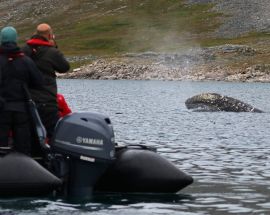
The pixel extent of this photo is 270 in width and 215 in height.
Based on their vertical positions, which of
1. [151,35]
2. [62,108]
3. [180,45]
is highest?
[62,108]

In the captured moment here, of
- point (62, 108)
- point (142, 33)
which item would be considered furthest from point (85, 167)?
point (142, 33)

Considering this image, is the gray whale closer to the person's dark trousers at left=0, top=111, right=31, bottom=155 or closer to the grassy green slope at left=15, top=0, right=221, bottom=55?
the person's dark trousers at left=0, top=111, right=31, bottom=155

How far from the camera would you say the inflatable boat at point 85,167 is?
60.0 feet

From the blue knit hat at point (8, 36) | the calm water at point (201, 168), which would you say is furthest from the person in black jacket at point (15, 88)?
the calm water at point (201, 168)

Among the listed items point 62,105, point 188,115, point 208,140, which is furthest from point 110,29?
point 62,105

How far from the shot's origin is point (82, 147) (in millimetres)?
18734

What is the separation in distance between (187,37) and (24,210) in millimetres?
165590

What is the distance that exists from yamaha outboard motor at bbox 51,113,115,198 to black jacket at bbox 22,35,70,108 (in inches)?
30.9

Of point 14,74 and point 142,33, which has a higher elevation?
point 14,74

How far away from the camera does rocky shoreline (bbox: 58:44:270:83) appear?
14500 centimetres

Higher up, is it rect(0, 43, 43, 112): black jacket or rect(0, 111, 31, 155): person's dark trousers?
rect(0, 43, 43, 112): black jacket

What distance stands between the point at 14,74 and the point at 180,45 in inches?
6140

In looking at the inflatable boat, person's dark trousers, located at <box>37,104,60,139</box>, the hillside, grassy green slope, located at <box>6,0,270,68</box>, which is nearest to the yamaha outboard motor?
the inflatable boat

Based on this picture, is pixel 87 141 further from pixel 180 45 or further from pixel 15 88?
pixel 180 45
